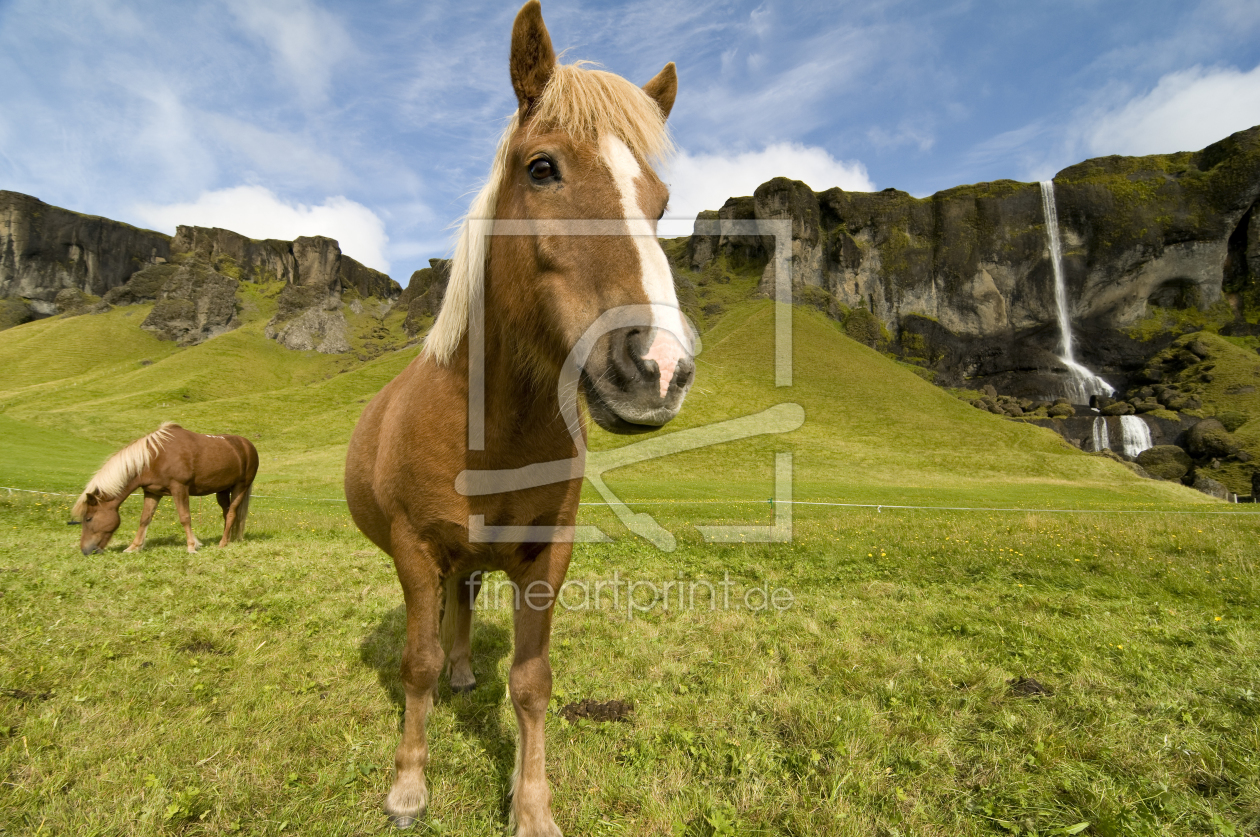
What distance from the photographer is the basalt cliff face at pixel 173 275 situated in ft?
421

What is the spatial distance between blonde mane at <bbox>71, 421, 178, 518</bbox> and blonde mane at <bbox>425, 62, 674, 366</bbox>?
11967 mm

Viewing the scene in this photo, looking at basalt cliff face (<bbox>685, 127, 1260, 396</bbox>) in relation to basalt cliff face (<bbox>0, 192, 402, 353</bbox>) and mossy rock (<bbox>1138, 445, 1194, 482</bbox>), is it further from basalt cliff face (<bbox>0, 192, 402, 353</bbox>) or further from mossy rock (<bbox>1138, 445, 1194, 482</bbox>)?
basalt cliff face (<bbox>0, 192, 402, 353</bbox>)

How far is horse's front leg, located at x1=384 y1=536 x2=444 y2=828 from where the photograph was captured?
3.34 meters

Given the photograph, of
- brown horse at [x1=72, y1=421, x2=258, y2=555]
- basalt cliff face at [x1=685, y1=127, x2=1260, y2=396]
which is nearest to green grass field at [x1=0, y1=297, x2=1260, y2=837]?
brown horse at [x1=72, y1=421, x2=258, y2=555]

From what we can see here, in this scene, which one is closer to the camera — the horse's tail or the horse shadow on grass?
the horse shadow on grass

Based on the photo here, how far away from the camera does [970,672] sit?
15.9 feet

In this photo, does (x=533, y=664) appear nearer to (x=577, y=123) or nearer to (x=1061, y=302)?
(x=577, y=123)

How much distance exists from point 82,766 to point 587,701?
3317 millimetres

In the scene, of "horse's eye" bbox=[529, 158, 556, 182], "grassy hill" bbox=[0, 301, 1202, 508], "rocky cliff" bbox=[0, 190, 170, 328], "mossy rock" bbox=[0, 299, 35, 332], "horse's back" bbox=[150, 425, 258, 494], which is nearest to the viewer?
"horse's eye" bbox=[529, 158, 556, 182]

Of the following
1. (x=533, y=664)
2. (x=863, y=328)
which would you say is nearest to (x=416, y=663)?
(x=533, y=664)

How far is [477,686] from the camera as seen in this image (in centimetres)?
515

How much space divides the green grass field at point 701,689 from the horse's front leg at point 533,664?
34cm

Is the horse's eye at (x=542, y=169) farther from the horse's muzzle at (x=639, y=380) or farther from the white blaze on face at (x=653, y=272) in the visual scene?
the horse's muzzle at (x=639, y=380)

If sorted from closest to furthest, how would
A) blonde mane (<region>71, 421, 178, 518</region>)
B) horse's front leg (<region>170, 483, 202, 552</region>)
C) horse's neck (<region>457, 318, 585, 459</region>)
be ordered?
horse's neck (<region>457, 318, 585, 459</region>), blonde mane (<region>71, 421, 178, 518</region>), horse's front leg (<region>170, 483, 202, 552</region>)
